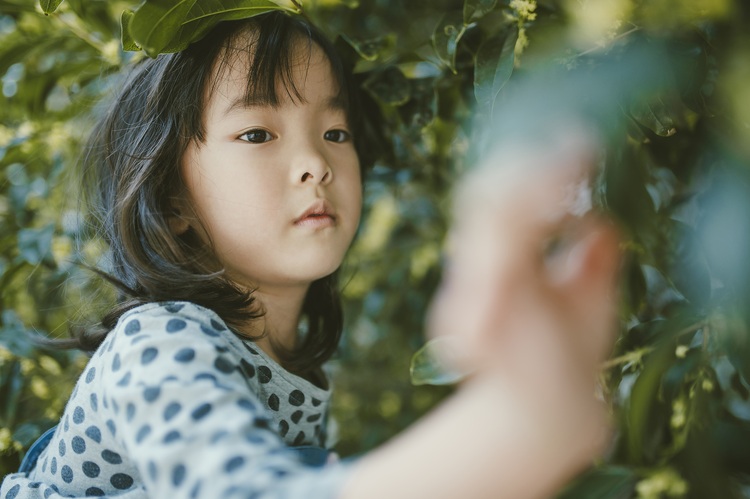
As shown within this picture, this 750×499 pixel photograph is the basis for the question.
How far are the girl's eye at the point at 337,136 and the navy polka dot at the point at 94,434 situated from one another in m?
0.48

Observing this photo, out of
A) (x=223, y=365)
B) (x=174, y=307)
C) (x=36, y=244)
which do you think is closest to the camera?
(x=223, y=365)

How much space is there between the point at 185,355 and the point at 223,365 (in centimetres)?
3

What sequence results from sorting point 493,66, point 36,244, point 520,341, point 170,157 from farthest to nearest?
1. point 36,244
2. point 170,157
3. point 493,66
4. point 520,341

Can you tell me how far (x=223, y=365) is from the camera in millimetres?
641

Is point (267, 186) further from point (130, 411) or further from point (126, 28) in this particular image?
point (130, 411)

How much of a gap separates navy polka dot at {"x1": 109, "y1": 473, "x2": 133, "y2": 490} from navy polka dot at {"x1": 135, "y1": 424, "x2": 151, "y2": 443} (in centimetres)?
26

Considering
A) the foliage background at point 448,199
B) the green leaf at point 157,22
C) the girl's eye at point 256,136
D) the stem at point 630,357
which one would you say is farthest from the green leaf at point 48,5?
the stem at point 630,357

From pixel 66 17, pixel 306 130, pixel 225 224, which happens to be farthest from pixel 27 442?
pixel 66 17

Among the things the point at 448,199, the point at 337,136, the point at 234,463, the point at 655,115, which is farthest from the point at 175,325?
the point at 448,199

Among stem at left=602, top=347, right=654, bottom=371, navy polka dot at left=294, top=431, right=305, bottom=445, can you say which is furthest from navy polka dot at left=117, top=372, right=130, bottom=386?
stem at left=602, top=347, right=654, bottom=371

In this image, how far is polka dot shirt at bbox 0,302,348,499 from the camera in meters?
0.51

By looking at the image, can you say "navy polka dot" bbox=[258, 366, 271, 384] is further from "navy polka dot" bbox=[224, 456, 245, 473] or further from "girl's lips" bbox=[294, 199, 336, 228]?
"navy polka dot" bbox=[224, 456, 245, 473]

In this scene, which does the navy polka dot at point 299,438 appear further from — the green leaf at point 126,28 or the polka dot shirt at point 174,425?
the green leaf at point 126,28

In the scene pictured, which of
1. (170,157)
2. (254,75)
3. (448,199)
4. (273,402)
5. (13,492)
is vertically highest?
(254,75)
